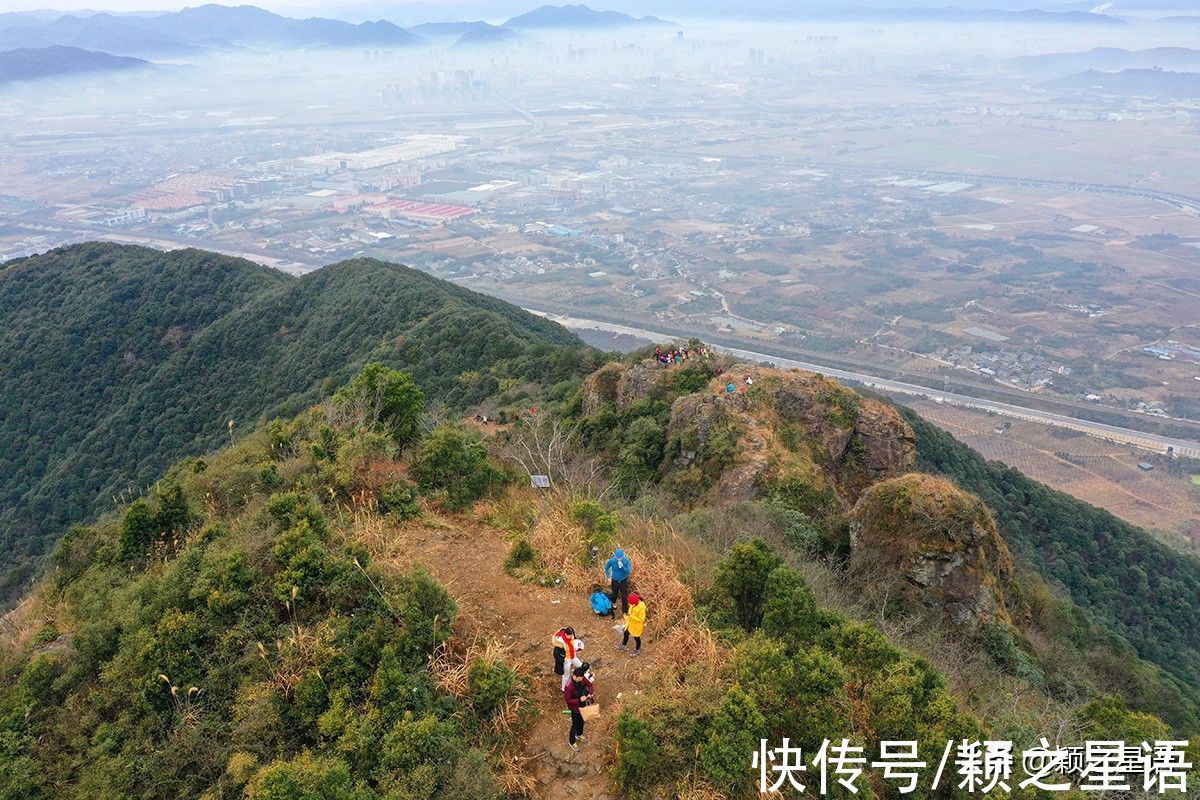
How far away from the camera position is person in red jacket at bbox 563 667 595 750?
30.4 feet

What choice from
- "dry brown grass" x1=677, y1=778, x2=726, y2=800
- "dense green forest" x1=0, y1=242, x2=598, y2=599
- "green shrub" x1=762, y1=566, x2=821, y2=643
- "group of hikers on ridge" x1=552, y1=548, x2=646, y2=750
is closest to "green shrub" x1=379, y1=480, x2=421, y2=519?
"group of hikers on ridge" x1=552, y1=548, x2=646, y2=750

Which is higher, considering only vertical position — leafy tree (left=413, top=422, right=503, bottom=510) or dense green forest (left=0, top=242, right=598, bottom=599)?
leafy tree (left=413, top=422, right=503, bottom=510)

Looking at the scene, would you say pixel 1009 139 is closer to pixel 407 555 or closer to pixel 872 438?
pixel 872 438

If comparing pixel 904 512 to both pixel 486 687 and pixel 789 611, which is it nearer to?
pixel 789 611

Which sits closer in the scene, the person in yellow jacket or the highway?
the person in yellow jacket

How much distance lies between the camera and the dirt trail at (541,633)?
9070 millimetres

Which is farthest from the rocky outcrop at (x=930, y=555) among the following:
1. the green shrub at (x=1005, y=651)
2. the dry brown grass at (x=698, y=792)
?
the dry brown grass at (x=698, y=792)

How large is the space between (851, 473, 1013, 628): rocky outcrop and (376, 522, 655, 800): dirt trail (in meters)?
8.43

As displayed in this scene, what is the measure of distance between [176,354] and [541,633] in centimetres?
4226

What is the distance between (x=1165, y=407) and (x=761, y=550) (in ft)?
260

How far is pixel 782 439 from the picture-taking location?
23047mm

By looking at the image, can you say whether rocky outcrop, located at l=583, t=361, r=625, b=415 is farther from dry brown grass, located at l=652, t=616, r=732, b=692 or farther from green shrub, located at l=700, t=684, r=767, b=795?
green shrub, located at l=700, t=684, r=767, b=795

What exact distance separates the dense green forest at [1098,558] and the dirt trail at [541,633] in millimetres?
24049

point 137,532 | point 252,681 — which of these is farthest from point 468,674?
point 137,532
